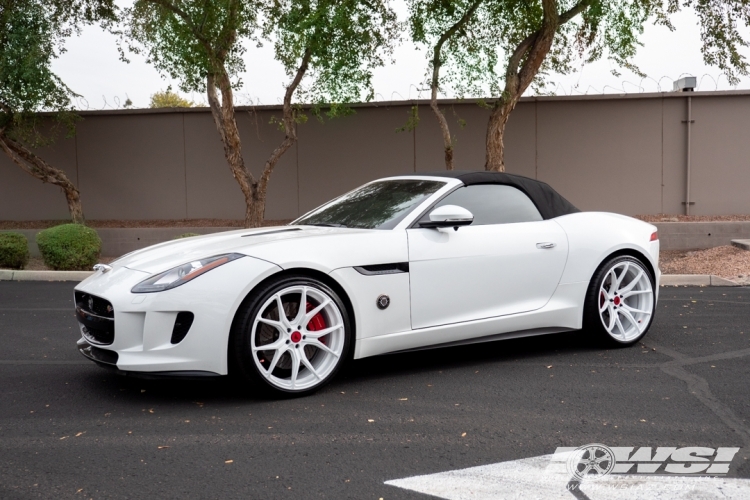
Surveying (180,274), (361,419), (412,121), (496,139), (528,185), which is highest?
(412,121)

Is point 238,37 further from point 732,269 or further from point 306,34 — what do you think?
point 732,269

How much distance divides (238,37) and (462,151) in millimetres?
5188

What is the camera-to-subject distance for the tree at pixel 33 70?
13.3 m

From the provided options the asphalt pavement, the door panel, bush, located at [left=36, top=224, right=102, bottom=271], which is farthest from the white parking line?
bush, located at [left=36, top=224, right=102, bottom=271]

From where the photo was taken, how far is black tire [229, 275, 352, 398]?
459cm

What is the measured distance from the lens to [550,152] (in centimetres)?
1591

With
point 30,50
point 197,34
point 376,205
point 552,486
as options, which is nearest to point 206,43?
point 197,34

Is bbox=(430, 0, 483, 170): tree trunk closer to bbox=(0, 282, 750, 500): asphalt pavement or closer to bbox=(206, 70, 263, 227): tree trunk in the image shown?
bbox=(206, 70, 263, 227): tree trunk

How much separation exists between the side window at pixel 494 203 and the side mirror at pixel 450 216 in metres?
0.26

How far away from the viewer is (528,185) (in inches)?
241

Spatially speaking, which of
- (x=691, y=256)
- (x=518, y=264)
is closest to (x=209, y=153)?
(x=691, y=256)

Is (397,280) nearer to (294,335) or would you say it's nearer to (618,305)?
(294,335)

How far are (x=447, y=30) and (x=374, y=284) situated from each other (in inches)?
363

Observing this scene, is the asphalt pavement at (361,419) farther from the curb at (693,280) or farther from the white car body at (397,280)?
the curb at (693,280)
